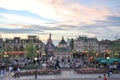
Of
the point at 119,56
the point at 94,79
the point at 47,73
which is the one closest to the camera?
the point at 94,79

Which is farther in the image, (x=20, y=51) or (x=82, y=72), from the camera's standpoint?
(x=20, y=51)

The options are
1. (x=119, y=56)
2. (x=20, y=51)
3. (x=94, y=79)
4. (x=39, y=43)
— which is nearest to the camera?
(x=94, y=79)

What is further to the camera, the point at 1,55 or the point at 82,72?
the point at 1,55

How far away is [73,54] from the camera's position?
181 m

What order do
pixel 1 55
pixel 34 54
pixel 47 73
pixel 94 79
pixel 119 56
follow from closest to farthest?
pixel 94 79
pixel 47 73
pixel 119 56
pixel 1 55
pixel 34 54

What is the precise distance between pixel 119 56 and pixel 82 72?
34018 millimetres

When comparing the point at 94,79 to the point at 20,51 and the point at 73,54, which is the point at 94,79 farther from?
the point at 73,54

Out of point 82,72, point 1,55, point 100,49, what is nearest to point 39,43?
point 100,49

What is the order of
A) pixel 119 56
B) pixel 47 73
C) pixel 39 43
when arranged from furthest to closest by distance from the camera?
pixel 39 43
pixel 119 56
pixel 47 73

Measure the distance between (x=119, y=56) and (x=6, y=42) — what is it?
8680 centimetres

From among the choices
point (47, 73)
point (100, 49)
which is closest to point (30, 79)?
point (47, 73)

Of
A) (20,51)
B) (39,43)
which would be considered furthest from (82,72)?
(39,43)

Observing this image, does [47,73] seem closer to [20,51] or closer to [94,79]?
[94,79]

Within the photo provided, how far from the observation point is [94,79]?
159 feet
